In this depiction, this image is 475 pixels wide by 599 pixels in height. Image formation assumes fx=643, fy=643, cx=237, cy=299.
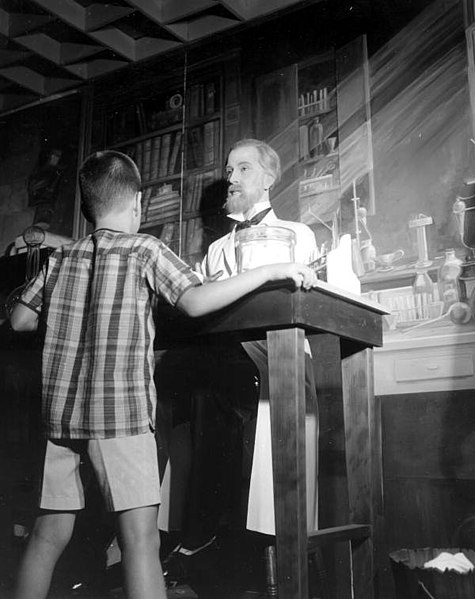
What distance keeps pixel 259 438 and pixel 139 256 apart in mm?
686

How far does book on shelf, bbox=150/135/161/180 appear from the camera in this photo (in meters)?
3.61

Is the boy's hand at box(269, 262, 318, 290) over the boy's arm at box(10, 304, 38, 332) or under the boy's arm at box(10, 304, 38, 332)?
over

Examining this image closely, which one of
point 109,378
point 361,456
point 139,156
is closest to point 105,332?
point 109,378

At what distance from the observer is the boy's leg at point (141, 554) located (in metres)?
1.19

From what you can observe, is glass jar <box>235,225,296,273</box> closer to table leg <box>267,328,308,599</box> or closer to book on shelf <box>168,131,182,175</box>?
table leg <box>267,328,308,599</box>

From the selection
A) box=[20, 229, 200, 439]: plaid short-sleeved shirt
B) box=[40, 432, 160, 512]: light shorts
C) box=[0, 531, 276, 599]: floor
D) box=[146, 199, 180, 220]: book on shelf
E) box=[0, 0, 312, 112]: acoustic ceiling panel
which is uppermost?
box=[0, 0, 312, 112]: acoustic ceiling panel

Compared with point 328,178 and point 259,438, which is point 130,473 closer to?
point 259,438

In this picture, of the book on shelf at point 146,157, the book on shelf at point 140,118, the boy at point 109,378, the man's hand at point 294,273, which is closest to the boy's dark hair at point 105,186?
the boy at point 109,378

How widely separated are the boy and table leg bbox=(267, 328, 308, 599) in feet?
0.50

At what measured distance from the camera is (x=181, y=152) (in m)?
3.52

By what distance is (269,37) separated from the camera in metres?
3.23

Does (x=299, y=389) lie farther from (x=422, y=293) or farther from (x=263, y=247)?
(x=422, y=293)

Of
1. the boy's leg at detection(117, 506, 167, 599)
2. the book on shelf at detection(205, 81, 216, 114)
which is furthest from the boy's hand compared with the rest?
the book on shelf at detection(205, 81, 216, 114)

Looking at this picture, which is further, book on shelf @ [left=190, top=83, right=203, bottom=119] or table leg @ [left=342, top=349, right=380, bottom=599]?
book on shelf @ [left=190, top=83, right=203, bottom=119]
